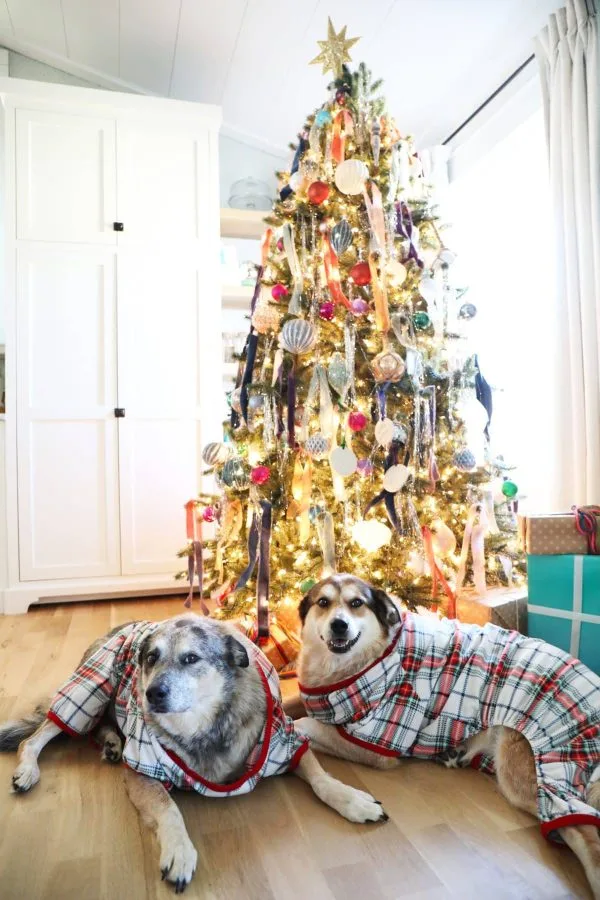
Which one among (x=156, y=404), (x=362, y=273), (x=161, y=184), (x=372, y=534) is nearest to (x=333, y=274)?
(x=362, y=273)

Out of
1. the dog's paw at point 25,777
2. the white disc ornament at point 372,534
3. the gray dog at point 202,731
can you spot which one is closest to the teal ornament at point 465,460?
the white disc ornament at point 372,534

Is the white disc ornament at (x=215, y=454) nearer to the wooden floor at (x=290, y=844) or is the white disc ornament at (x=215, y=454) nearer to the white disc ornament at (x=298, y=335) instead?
the white disc ornament at (x=298, y=335)

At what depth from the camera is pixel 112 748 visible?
5.47ft

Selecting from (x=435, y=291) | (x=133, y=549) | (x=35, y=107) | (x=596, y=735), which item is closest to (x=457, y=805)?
(x=596, y=735)

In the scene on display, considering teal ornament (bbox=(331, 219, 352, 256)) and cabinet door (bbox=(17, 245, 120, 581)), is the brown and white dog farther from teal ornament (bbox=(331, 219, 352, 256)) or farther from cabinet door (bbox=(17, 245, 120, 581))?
cabinet door (bbox=(17, 245, 120, 581))

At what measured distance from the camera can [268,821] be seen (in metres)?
1.37

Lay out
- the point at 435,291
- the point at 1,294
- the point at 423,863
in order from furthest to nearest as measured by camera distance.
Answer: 1. the point at 1,294
2. the point at 435,291
3. the point at 423,863

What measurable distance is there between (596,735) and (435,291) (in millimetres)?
1599

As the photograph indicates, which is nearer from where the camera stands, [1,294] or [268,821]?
[268,821]

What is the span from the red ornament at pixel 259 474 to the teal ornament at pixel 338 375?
411 mm

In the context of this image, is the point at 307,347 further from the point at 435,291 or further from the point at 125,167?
the point at 125,167

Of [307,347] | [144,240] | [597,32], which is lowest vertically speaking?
[307,347]

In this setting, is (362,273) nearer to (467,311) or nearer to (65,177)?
(467,311)

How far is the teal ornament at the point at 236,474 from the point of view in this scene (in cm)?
222
